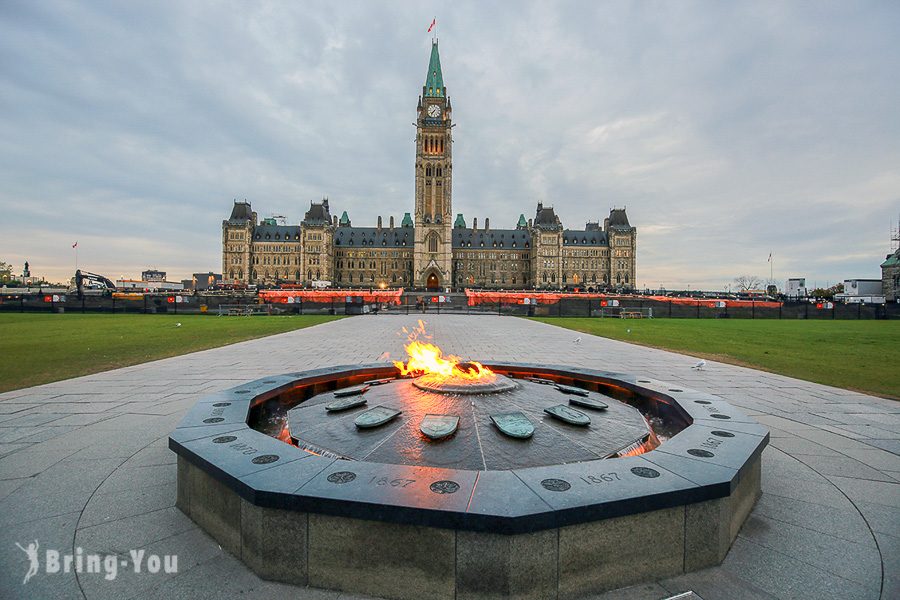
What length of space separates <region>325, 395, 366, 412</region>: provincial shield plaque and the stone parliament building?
10577cm

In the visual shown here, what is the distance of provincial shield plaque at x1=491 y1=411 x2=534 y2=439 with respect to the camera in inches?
164

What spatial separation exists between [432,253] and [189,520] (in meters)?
108

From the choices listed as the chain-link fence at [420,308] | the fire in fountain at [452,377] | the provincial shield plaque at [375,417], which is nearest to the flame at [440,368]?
the fire in fountain at [452,377]

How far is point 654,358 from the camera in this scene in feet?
44.9

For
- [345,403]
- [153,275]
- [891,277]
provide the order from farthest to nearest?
1. [153,275]
2. [891,277]
3. [345,403]

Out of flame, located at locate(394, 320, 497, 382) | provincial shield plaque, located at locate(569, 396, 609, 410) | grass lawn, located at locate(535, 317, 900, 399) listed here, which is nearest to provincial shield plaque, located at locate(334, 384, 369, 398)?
flame, located at locate(394, 320, 497, 382)

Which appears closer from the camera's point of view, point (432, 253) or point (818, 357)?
point (818, 357)

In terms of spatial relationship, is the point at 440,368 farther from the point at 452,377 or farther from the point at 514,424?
the point at 514,424

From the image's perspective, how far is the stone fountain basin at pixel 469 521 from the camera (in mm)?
2547

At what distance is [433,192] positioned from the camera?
110 metres

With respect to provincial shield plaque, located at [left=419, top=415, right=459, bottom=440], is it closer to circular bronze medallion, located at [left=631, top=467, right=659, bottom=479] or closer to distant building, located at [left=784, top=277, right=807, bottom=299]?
circular bronze medallion, located at [left=631, top=467, right=659, bottom=479]

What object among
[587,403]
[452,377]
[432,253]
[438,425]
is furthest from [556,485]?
[432,253]

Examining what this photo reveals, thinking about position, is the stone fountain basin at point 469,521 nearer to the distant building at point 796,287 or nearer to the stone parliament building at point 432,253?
the stone parliament building at point 432,253

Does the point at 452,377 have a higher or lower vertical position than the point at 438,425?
higher
